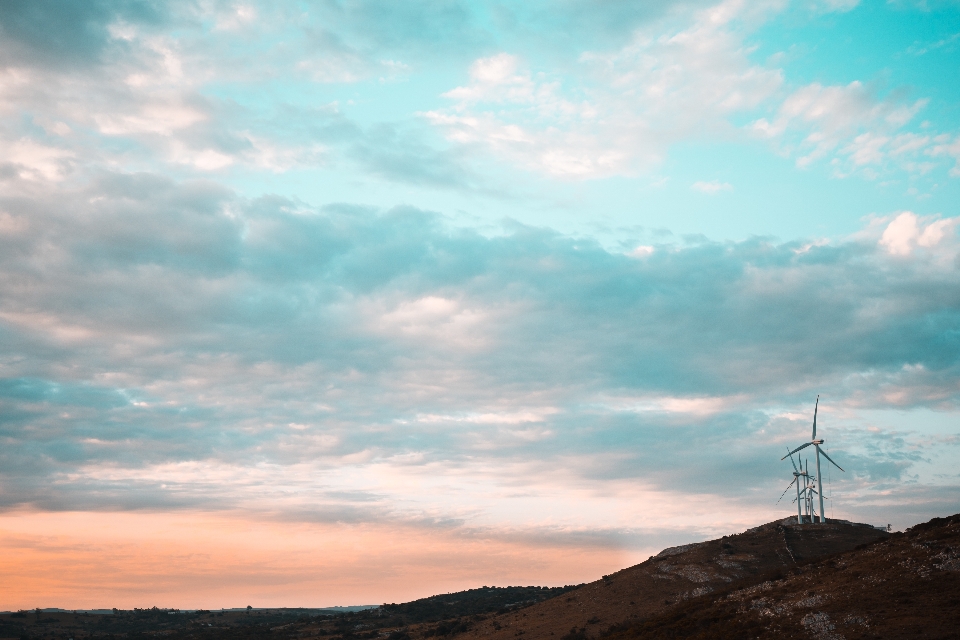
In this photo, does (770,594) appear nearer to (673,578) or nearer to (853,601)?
(853,601)

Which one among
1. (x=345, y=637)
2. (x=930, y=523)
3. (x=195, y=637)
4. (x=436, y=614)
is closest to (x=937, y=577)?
(x=930, y=523)

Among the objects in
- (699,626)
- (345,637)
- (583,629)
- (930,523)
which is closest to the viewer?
(699,626)

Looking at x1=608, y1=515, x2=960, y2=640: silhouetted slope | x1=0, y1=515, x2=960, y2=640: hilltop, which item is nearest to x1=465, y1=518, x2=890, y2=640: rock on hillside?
x1=0, y1=515, x2=960, y2=640: hilltop

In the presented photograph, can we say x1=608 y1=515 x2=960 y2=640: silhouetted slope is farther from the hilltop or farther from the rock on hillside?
the rock on hillside

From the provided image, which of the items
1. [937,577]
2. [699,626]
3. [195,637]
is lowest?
[195,637]

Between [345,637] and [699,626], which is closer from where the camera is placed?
Result: [699,626]

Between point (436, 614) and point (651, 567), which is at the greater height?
point (651, 567)

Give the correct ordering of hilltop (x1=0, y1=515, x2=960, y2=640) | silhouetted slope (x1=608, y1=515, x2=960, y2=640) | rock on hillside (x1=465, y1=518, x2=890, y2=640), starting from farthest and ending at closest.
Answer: rock on hillside (x1=465, y1=518, x2=890, y2=640) → hilltop (x1=0, y1=515, x2=960, y2=640) → silhouetted slope (x1=608, y1=515, x2=960, y2=640)

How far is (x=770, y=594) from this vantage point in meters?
72.8

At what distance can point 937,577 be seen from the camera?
2491 inches

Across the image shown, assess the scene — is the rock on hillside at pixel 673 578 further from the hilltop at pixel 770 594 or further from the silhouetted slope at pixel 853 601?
the silhouetted slope at pixel 853 601

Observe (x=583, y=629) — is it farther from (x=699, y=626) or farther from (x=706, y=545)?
(x=706, y=545)

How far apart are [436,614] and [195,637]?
56.1 metres

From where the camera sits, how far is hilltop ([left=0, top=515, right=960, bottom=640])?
60500 millimetres
